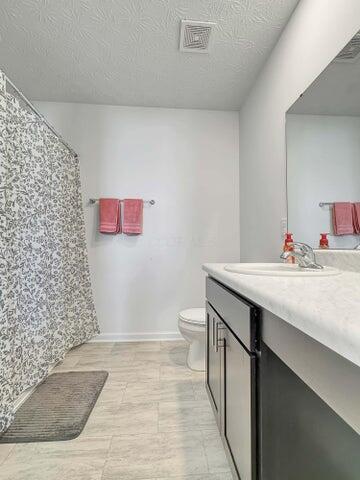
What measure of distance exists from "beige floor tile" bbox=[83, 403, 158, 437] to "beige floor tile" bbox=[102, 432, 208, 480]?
2.4 inches

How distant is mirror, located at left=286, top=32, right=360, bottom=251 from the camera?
1.24 m

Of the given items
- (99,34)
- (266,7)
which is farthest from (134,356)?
(266,7)

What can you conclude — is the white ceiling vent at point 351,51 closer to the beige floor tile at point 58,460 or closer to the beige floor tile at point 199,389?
the beige floor tile at point 199,389

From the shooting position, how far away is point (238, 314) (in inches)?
36.6

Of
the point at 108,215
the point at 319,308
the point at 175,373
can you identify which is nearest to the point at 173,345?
the point at 175,373

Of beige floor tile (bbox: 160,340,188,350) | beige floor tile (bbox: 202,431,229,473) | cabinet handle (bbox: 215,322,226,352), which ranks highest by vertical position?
cabinet handle (bbox: 215,322,226,352)

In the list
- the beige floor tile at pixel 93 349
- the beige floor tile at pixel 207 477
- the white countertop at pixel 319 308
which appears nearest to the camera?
the white countertop at pixel 319 308

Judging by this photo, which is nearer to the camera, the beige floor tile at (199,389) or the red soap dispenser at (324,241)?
the red soap dispenser at (324,241)

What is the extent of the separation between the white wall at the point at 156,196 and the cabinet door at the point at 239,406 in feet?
5.56

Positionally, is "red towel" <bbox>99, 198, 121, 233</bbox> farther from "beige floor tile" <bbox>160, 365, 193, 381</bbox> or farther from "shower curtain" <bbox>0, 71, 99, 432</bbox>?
"beige floor tile" <bbox>160, 365, 193, 381</bbox>

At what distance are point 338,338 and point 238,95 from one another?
2633 millimetres

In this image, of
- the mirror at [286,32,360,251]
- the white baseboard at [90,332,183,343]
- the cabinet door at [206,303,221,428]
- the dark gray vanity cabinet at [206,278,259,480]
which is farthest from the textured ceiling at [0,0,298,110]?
the white baseboard at [90,332,183,343]

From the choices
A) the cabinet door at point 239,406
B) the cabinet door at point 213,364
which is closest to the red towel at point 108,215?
the cabinet door at point 213,364

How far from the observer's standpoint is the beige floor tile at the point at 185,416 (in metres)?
1.43
